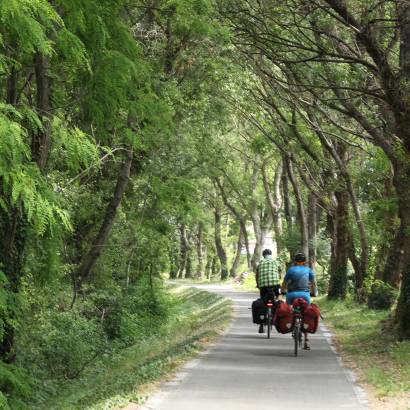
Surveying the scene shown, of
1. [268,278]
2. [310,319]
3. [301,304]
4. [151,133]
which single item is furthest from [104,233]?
[310,319]

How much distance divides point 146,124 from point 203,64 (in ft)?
16.4

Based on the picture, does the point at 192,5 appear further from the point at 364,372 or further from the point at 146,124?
the point at 364,372

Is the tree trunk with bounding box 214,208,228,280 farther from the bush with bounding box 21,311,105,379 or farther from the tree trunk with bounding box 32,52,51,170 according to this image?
the tree trunk with bounding box 32,52,51,170

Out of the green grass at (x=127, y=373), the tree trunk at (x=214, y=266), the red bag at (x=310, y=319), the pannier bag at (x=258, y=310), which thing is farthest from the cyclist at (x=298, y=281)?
the tree trunk at (x=214, y=266)

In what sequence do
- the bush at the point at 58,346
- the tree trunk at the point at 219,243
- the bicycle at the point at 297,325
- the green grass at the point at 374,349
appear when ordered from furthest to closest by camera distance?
the tree trunk at the point at 219,243, the bush at the point at 58,346, the bicycle at the point at 297,325, the green grass at the point at 374,349

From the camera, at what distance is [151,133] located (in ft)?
73.5

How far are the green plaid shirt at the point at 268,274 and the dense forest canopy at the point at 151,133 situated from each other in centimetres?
304

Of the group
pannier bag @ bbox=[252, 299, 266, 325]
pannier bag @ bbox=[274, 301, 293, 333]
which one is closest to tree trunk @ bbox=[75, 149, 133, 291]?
pannier bag @ bbox=[252, 299, 266, 325]

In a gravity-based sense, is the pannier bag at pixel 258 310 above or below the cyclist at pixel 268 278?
below

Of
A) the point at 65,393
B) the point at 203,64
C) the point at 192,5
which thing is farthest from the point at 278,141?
the point at 65,393

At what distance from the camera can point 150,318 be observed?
3384 centimetres

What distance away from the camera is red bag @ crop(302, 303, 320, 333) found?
17438mm

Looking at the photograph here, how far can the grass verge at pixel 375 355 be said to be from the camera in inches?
472

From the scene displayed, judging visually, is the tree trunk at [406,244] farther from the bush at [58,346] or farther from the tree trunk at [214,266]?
the tree trunk at [214,266]
